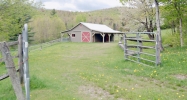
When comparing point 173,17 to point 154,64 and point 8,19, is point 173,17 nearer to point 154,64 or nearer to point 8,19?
point 154,64

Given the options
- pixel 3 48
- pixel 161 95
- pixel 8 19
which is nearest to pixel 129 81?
pixel 161 95

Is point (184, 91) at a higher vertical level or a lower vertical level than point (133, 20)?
lower

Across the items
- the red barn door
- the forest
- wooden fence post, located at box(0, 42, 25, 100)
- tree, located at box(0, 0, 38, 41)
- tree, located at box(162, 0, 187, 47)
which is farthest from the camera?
the red barn door

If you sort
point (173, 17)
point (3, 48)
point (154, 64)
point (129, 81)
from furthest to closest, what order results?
point (173, 17) < point (154, 64) < point (129, 81) < point (3, 48)

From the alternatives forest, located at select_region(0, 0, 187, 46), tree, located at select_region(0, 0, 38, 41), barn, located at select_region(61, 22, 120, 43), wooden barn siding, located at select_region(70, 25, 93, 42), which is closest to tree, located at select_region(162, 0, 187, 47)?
forest, located at select_region(0, 0, 187, 46)

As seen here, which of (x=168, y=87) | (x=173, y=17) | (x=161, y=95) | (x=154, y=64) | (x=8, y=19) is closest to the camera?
(x=161, y=95)

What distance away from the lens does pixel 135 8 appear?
1092 inches

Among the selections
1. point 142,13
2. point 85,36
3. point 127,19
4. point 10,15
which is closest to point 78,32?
point 85,36

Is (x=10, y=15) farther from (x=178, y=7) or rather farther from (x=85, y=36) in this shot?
(x=85, y=36)

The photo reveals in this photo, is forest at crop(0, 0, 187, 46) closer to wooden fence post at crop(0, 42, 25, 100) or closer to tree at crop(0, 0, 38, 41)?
tree at crop(0, 0, 38, 41)

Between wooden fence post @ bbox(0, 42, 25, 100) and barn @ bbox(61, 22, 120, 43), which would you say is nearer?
wooden fence post @ bbox(0, 42, 25, 100)

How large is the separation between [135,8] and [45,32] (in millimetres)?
31438

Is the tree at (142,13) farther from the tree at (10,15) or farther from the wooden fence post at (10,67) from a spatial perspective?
the wooden fence post at (10,67)

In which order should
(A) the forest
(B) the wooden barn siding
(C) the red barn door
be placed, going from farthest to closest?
(B) the wooden barn siding → (C) the red barn door → (A) the forest
